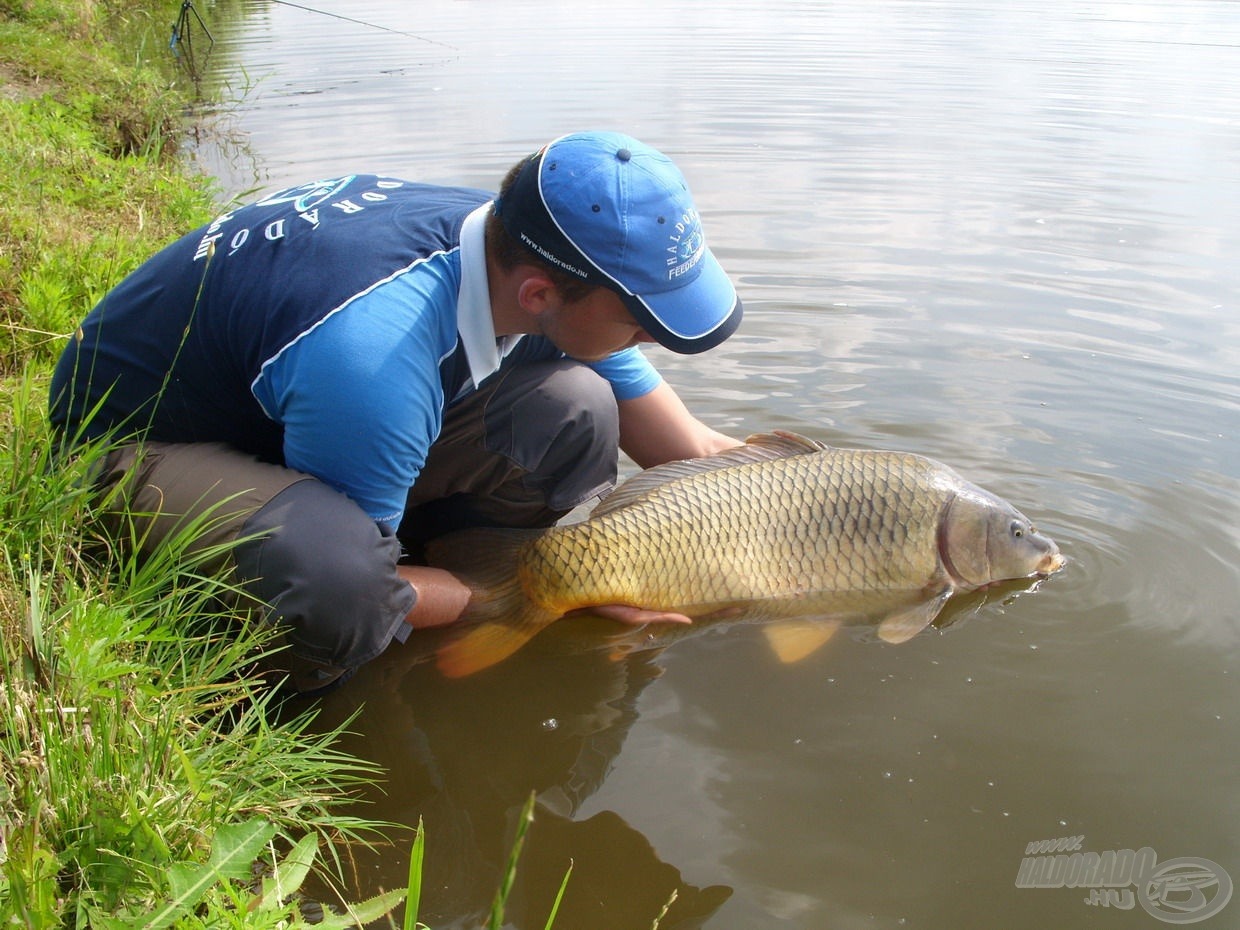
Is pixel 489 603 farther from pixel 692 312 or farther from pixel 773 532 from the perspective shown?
pixel 692 312

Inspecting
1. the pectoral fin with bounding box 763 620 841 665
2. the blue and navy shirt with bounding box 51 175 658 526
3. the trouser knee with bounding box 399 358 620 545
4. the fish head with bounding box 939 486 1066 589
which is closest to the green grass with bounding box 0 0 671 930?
the blue and navy shirt with bounding box 51 175 658 526

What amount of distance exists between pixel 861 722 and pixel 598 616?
695mm

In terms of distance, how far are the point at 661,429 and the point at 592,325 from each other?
2.83 ft

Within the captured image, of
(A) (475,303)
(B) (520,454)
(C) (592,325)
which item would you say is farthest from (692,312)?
(B) (520,454)

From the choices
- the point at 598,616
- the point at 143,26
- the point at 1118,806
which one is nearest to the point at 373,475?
the point at 598,616

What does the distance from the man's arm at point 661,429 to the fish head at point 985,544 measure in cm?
62

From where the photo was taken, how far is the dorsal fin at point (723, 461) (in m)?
2.70

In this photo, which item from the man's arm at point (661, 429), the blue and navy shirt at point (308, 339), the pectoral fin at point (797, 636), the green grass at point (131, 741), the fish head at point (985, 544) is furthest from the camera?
the man's arm at point (661, 429)

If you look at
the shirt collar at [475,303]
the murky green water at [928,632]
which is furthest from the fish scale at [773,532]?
the shirt collar at [475,303]

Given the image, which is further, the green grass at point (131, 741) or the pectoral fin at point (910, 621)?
the pectoral fin at point (910, 621)

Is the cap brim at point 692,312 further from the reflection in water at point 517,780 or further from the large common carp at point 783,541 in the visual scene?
the reflection in water at point 517,780

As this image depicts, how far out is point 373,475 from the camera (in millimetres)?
2012

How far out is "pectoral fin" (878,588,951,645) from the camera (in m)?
2.55

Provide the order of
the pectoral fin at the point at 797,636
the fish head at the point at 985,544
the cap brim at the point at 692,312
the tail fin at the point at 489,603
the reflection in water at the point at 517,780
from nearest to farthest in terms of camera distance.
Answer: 1. the reflection in water at the point at 517,780
2. the cap brim at the point at 692,312
3. the tail fin at the point at 489,603
4. the pectoral fin at the point at 797,636
5. the fish head at the point at 985,544
